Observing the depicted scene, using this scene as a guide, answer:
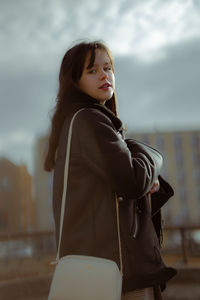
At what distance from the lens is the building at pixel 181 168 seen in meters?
62.8

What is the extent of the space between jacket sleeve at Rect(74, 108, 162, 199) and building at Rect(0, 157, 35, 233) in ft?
178

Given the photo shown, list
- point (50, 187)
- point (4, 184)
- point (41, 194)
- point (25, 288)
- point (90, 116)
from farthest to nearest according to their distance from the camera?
point (41, 194)
point (50, 187)
point (4, 184)
point (25, 288)
point (90, 116)

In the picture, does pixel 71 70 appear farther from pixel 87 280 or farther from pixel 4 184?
pixel 4 184

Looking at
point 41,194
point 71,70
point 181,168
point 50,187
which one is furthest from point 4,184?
point 71,70

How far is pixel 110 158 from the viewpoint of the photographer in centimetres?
135

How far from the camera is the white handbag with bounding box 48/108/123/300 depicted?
51.1 inches

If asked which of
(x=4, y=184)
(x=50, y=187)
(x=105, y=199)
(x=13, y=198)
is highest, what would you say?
(x=4, y=184)

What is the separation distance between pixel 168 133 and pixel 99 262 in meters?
66.5

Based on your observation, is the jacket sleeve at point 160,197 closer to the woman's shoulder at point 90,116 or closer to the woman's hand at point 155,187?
the woman's hand at point 155,187

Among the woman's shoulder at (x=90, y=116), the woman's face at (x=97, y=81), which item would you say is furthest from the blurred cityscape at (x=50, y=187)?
the woman's shoulder at (x=90, y=116)

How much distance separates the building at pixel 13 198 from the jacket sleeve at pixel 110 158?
5424cm

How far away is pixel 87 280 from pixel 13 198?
191ft

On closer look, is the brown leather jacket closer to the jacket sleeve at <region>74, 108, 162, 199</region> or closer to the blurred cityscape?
the jacket sleeve at <region>74, 108, 162, 199</region>

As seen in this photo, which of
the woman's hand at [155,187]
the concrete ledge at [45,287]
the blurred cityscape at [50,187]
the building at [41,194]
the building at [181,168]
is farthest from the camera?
the building at [181,168]
